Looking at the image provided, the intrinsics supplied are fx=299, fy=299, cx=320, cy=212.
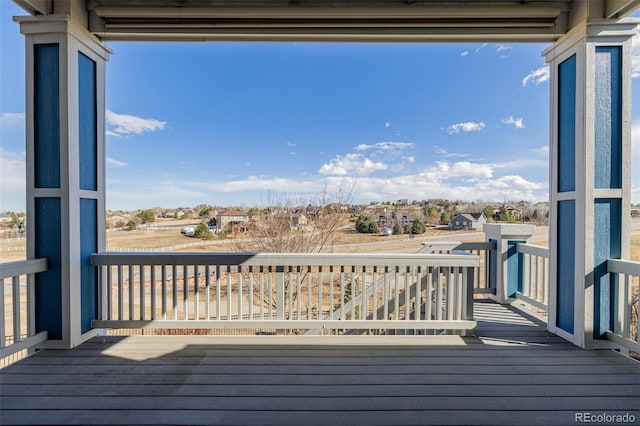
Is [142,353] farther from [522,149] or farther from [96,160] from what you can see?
[522,149]

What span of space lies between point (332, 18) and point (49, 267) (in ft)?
10.1

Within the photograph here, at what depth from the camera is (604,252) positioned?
2424 millimetres

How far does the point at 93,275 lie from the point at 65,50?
1.86 meters

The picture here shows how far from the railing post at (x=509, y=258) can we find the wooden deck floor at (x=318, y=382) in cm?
118

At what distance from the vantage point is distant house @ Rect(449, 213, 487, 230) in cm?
406

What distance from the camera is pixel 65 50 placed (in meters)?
2.36

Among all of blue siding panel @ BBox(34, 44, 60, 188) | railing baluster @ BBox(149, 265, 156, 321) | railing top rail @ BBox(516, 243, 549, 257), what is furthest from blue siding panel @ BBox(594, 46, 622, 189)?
blue siding panel @ BBox(34, 44, 60, 188)

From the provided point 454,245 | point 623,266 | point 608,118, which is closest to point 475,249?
point 454,245

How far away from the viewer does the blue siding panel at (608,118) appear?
2.42 m

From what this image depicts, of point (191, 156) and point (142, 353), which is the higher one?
point (191, 156)

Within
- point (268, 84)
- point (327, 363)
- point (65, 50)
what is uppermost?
point (268, 84)

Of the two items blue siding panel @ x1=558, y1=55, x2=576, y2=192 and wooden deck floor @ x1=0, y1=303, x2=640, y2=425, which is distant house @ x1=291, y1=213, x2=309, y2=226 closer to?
wooden deck floor @ x1=0, y1=303, x2=640, y2=425

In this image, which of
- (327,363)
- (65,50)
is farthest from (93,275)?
(327,363)

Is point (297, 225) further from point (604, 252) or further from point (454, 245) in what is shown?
point (604, 252)
